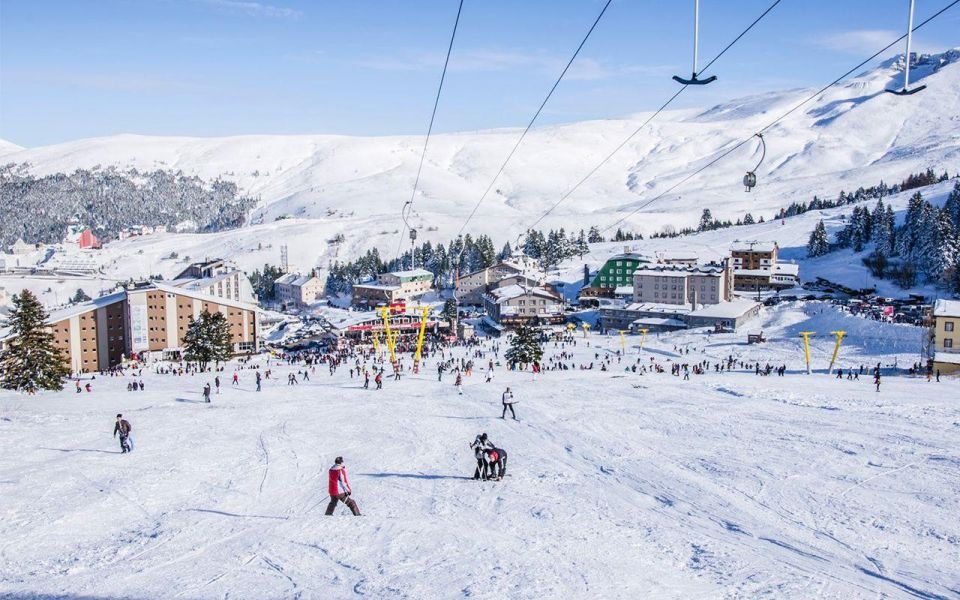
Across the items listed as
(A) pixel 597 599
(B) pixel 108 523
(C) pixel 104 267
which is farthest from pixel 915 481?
(C) pixel 104 267

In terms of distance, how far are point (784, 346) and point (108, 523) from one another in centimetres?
4543

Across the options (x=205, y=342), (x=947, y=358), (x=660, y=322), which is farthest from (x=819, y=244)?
(x=205, y=342)

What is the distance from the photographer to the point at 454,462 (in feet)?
44.5

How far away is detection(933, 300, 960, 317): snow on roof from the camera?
3725cm

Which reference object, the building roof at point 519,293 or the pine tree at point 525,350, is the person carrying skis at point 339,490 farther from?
the building roof at point 519,293

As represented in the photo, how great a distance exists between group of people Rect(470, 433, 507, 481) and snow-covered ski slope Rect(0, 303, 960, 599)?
0.36m

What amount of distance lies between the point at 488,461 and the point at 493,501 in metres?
1.35

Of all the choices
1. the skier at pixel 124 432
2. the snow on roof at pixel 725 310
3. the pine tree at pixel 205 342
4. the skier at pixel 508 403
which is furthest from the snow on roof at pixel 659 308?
the skier at pixel 124 432

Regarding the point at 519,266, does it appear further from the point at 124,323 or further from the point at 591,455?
the point at 591,455

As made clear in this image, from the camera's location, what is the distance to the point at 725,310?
2338 inches

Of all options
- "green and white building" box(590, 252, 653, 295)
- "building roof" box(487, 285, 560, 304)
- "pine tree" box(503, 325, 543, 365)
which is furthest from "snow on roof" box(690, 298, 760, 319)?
"pine tree" box(503, 325, 543, 365)

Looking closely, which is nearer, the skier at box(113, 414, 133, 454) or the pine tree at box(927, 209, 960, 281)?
the skier at box(113, 414, 133, 454)

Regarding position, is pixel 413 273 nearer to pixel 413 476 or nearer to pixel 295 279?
pixel 295 279

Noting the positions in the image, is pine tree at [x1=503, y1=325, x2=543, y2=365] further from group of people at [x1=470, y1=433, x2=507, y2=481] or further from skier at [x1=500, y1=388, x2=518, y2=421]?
group of people at [x1=470, y1=433, x2=507, y2=481]
